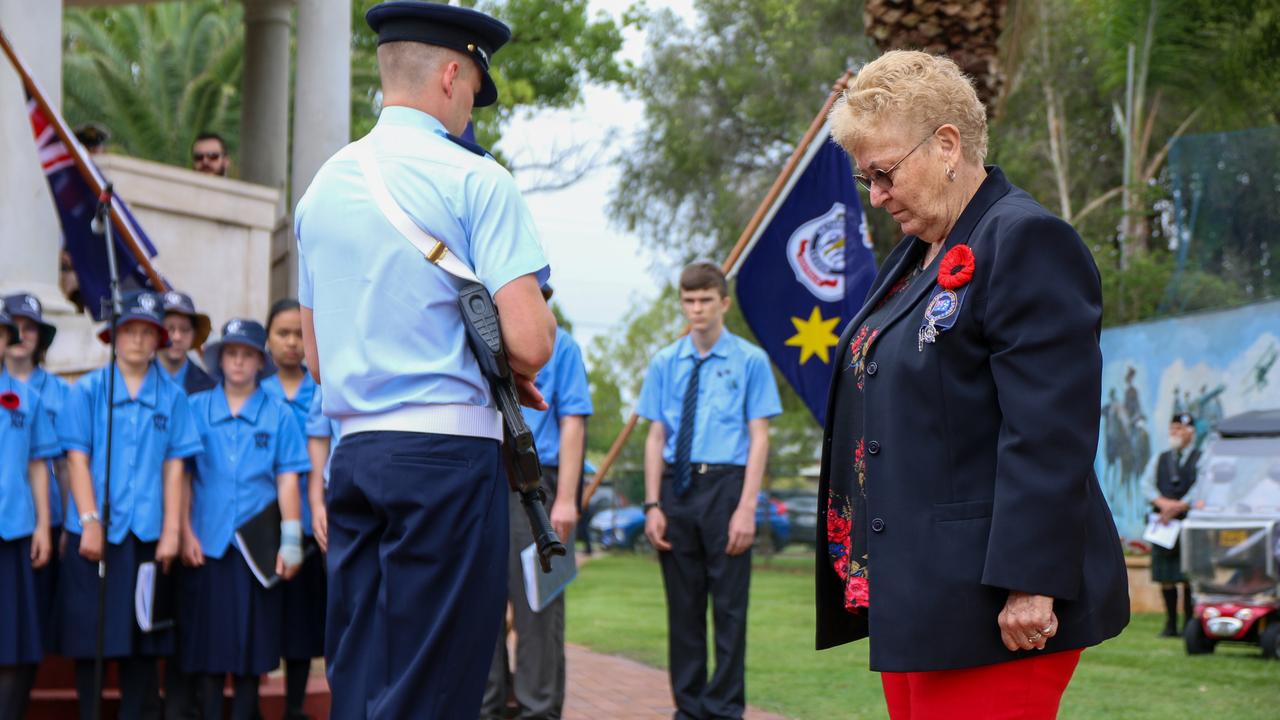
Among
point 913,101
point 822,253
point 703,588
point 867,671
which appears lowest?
point 867,671

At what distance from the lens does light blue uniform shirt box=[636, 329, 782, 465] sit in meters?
7.42

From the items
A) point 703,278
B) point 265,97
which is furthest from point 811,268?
point 265,97

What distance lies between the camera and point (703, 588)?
7418 millimetres

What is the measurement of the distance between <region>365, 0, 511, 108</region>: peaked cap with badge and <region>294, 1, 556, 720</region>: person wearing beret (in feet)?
0.10

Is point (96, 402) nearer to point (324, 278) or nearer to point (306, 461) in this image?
point (306, 461)

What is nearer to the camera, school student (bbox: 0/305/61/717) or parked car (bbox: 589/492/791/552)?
school student (bbox: 0/305/61/717)

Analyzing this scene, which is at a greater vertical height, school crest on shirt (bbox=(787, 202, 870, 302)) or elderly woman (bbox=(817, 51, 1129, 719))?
school crest on shirt (bbox=(787, 202, 870, 302))

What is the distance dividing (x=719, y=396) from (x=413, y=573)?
421 cm

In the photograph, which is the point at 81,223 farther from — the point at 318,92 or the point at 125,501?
the point at 318,92

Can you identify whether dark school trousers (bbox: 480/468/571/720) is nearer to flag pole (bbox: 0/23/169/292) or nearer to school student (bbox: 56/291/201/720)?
school student (bbox: 56/291/201/720)

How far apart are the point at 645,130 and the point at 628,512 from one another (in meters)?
8.88

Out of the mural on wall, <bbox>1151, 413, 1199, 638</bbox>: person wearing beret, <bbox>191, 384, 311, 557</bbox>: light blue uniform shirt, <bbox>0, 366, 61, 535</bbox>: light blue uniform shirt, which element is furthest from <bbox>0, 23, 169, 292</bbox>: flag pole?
the mural on wall

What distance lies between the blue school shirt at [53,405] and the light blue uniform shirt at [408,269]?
3883 millimetres

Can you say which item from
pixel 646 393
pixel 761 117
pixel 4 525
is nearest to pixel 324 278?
pixel 4 525
